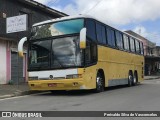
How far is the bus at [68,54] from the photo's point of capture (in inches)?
683

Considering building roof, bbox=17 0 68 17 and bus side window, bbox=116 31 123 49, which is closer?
bus side window, bbox=116 31 123 49

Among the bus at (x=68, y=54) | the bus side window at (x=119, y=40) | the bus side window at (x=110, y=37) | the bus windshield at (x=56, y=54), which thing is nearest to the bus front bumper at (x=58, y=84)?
the bus at (x=68, y=54)

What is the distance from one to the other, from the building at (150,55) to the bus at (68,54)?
48.1 m

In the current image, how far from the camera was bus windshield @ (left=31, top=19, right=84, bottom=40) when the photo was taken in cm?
1794

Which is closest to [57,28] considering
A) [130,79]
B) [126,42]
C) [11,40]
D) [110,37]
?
[110,37]

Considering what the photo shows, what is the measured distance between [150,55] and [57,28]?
5736 centimetres

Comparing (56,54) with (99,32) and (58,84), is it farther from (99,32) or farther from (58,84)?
(99,32)

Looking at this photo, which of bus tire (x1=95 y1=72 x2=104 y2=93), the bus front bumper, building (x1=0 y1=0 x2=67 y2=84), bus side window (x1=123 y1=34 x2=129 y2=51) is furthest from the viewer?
bus side window (x1=123 y1=34 x2=129 y2=51)

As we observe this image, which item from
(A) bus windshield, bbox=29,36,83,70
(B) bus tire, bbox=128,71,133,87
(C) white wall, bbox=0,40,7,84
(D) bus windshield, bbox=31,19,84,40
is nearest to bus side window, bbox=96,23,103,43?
(D) bus windshield, bbox=31,19,84,40

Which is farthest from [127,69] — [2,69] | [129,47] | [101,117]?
[101,117]

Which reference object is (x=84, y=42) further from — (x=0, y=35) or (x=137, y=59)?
(x=137, y=59)

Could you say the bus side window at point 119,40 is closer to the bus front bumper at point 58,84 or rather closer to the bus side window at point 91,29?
the bus side window at point 91,29

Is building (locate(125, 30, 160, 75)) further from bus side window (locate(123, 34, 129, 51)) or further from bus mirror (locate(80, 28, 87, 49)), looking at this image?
bus mirror (locate(80, 28, 87, 49))

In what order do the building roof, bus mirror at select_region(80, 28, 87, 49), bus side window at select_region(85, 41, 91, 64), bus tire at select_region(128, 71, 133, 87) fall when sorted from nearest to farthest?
bus mirror at select_region(80, 28, 87, 49)
bus side window at select_region(85, 41, 91, 64)
bus tire at select_region(128, 71, 133, 87)
the building roof
